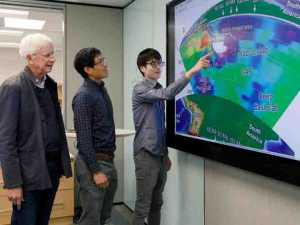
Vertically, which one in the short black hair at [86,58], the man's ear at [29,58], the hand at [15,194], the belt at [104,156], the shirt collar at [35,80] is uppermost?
the short black hair at [86,58]

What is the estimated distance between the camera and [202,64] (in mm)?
2080

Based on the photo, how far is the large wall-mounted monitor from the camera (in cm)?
155

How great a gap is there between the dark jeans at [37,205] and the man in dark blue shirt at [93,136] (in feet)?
0.61

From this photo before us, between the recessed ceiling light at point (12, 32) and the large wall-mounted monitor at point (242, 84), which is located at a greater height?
the recessed ceiling light at point (12, 32)

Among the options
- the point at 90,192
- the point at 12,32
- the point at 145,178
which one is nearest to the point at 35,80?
the point at 90,192

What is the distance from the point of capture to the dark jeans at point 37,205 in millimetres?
1802

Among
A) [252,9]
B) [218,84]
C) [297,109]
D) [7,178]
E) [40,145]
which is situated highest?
[252,9]

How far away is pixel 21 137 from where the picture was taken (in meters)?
1.79

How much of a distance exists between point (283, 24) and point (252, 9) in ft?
0.77

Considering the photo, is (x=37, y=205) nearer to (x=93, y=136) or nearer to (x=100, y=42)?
(x=93, y=136)

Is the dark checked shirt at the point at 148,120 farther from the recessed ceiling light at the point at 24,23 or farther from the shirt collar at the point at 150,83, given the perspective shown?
the recessed ceiling light at the point at 24,23

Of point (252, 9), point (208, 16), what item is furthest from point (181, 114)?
point (252, 9)

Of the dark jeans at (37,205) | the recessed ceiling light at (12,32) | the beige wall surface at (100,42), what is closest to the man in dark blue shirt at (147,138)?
the dark jeans at (37,205)

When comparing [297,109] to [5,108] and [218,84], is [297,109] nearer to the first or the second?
[218,84]
